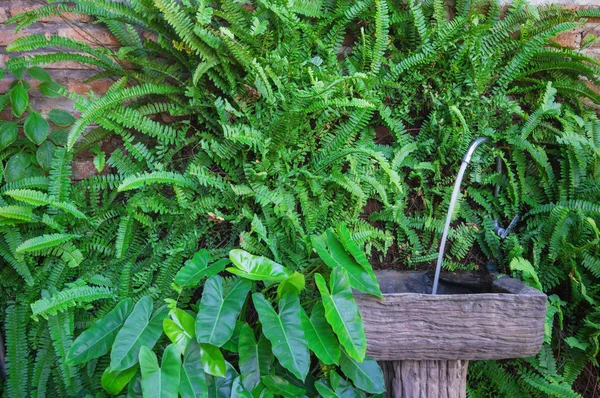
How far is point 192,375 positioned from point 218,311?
0.26 metres

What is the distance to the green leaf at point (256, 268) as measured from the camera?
1854 millimetres

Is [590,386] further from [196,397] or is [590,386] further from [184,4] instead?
[184,4]

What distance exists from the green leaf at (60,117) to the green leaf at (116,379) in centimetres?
124

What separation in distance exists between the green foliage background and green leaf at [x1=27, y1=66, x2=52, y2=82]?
0.06m

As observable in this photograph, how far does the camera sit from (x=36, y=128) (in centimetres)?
221

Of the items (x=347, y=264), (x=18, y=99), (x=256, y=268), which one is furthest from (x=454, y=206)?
(x=18, y=99)

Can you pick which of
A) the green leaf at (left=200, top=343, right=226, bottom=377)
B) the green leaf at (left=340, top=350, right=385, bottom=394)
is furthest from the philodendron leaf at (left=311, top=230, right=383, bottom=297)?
Answer: the green leaf at (left=200, top=343, right=226, bottom=377)

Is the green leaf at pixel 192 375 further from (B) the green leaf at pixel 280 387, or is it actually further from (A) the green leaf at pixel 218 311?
(B) the green leaf at pixel 280 387

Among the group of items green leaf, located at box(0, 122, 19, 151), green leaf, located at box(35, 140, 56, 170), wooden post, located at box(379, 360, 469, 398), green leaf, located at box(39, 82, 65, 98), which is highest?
green leaf, located at box(39, 82, 65, 98)

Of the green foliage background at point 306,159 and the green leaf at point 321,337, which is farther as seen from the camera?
the green foliage background at point 306,159

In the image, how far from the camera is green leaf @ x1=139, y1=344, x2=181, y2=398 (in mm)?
1679

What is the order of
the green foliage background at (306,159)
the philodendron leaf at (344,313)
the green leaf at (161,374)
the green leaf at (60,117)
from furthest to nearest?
1. the green leaf at (60,117)
2. the green foliage background at (306,159)
3. the philodendron leaf at (344,313)
4. the green leaf at (161,374)

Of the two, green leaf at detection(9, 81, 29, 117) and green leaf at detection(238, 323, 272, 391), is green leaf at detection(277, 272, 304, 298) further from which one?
green leaf at detection(9, 81, 29, 117)

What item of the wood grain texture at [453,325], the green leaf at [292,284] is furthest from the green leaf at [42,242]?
the wood grain texture at [453,325]
